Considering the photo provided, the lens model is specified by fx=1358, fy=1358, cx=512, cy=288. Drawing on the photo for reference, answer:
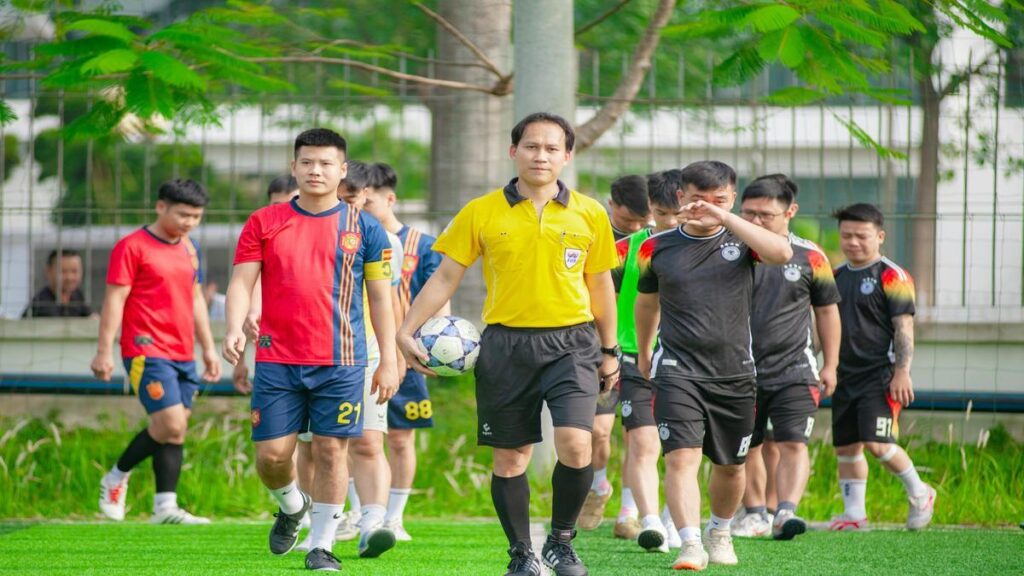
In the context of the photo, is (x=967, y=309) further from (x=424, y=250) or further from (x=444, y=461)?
(x=424, y=250)

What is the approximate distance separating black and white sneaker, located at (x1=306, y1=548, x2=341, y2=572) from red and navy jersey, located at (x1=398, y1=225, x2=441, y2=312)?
6.22ft

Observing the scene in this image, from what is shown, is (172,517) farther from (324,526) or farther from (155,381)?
(324,526)

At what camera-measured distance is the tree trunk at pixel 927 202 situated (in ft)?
33.6

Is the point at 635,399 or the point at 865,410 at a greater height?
the point at 635,399

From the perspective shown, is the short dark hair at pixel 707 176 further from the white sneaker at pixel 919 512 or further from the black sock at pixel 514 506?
the white sneaker at pixel 919 512

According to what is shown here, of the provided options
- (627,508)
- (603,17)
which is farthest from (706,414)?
(603,17)

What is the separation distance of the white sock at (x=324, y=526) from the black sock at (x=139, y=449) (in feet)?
9.44

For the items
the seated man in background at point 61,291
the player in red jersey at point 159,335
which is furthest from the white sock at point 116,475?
the seated man in background at point 61,291

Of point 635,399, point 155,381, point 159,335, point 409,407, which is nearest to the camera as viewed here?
point 635,399

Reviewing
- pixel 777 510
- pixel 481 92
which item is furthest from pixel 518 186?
pixel 481 92

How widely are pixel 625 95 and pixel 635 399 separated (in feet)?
11.6

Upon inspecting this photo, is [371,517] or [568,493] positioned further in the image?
[371,517]

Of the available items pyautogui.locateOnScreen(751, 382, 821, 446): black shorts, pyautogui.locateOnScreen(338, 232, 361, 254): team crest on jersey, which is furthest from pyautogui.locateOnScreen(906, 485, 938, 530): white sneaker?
pyautogui.locateOnScreen(338, 232, 361, 254): team crest on jersey

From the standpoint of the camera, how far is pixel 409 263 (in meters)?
7.71
